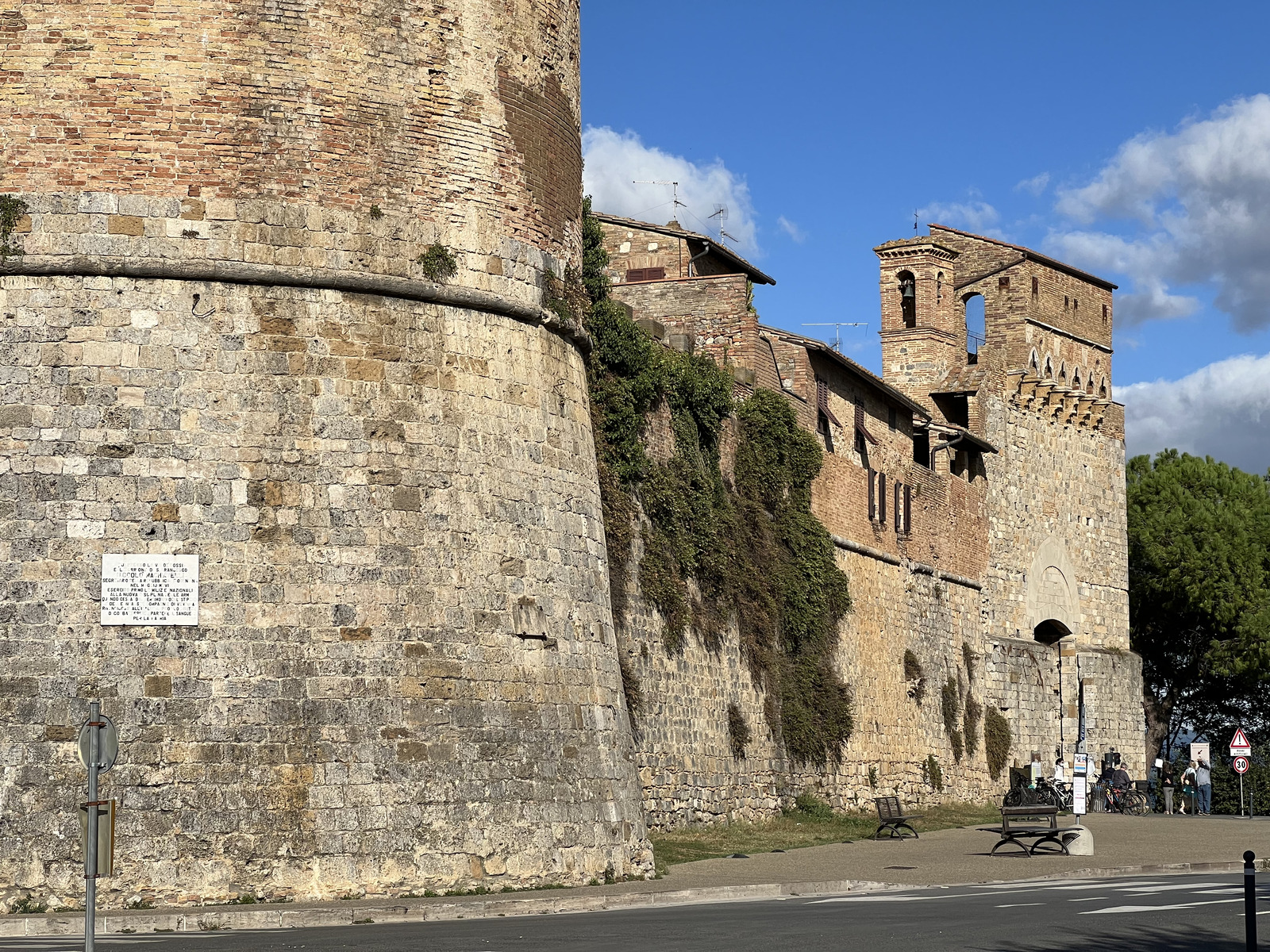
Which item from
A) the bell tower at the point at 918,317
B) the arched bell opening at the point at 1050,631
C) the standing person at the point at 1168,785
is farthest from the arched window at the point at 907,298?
the standing person at the point at 1168,785

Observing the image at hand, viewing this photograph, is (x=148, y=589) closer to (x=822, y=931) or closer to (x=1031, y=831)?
(x=822, y=931)

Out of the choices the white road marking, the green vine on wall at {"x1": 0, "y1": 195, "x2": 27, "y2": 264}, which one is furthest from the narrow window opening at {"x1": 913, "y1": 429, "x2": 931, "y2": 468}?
the green vine on wall at {"x1": 0, "y1": 195, "x2": 27, "y2": 264}

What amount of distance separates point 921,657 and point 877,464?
14.2 ft

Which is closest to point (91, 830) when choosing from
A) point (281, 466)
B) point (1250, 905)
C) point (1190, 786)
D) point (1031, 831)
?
point (281, 466)

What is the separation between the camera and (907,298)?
45.6 meters

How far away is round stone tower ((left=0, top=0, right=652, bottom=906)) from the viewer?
1488cm

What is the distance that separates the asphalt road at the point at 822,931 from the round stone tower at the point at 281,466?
5.77 feet

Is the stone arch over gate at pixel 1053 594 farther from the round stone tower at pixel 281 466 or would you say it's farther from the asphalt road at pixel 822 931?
the asphalt road at pixel 822 931

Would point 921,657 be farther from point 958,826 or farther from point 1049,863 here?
point 1049,863

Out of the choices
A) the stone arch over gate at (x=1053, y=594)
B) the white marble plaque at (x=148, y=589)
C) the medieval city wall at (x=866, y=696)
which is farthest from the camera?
the stone arch over gate at (x=1053, y=594)

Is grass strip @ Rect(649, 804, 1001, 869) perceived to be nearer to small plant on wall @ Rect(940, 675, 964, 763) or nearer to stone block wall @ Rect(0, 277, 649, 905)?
stone block wall @ Rect(0, 277, 649, 905)

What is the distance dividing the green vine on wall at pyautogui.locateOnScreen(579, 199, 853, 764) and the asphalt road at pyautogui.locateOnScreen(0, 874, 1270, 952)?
278 inches

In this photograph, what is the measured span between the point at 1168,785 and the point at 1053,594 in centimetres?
708

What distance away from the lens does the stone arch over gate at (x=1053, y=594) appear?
44594 mm
